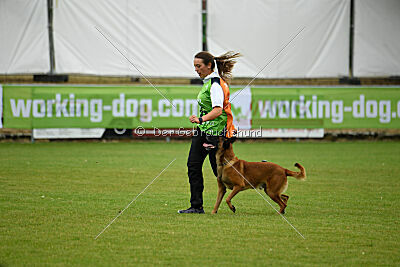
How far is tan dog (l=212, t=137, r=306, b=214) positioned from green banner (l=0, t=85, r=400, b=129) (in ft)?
41.6

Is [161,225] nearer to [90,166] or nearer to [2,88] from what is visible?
[90,166]

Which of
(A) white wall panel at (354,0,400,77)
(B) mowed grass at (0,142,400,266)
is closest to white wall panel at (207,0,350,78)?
(A) white wall panel at (354,0,400,77)

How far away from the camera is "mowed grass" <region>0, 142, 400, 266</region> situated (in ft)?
20.9

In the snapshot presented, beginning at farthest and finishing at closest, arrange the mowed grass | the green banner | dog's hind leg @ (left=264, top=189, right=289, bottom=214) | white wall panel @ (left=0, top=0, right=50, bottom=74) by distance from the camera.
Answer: white wall panel @ (left=0, top=0, right=50, bottom=74) < the green banner < dog's hind leg @ (left=264, top=189, right=289, bottom=214) < the mowed grass

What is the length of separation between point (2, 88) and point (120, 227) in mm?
13985

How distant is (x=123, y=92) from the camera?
70.1ft

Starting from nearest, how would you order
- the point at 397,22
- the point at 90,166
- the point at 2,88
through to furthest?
the point at 90,166, the point at 2,88, the point at 397,22

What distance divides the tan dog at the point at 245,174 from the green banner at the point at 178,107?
12.7 m

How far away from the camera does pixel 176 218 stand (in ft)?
27.5

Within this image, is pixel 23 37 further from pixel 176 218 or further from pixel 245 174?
pixel 245 174

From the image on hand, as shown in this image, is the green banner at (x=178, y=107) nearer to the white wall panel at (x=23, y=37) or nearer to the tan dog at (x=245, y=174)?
the white wall panel at (x=23, y=37)

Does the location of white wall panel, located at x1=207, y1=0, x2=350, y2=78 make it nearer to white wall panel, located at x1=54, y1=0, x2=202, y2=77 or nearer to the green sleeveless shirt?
white wall panel, located at x1=54, y1=0, x2=202, y2=77

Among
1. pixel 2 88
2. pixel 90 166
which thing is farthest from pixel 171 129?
pixel 90 166

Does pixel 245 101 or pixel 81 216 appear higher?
pixel 245 101
